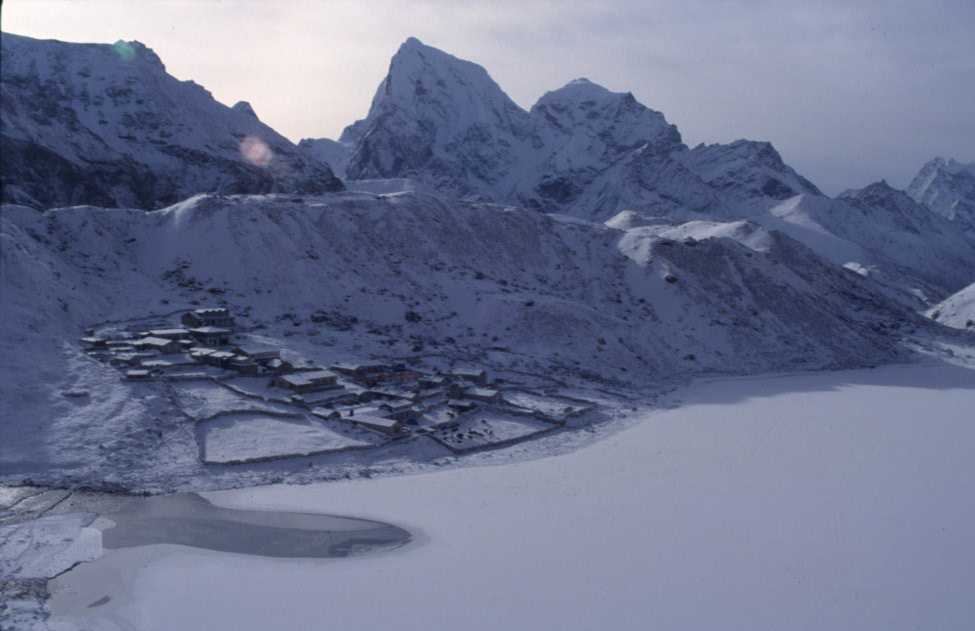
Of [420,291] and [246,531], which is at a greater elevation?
[420,291]

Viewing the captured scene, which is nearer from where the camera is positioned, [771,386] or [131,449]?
[131,449]

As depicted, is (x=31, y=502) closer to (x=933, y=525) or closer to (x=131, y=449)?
(x=131, y=449)

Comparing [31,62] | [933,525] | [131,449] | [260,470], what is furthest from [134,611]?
[31,62]

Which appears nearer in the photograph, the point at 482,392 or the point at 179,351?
the point at 482,392

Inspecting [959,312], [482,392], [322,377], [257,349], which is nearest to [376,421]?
[322,377]

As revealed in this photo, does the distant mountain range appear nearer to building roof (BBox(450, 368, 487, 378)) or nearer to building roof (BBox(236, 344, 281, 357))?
building roof (BBox(236, 344, 281, 357))

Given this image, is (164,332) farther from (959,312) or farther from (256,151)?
(959,312)
